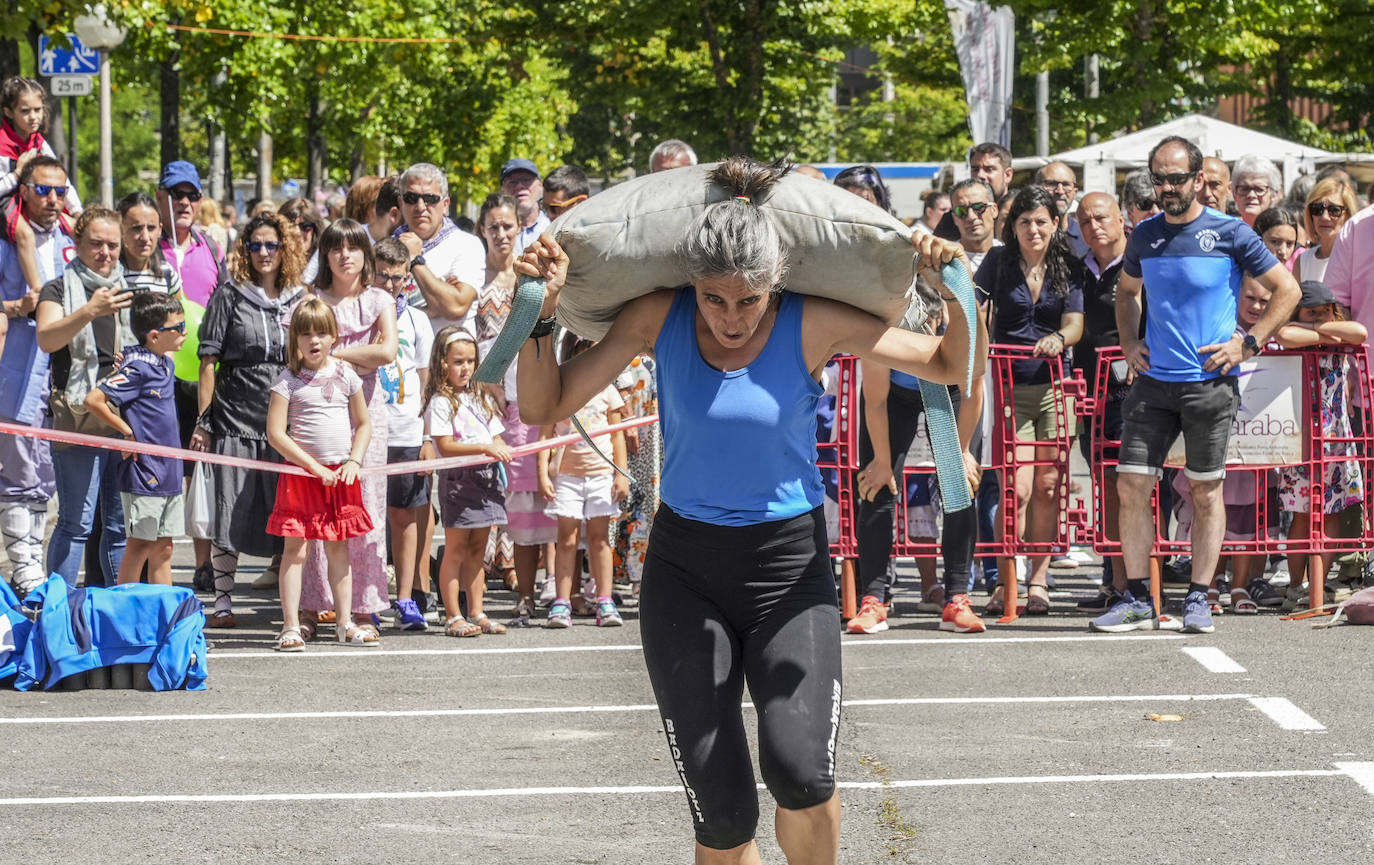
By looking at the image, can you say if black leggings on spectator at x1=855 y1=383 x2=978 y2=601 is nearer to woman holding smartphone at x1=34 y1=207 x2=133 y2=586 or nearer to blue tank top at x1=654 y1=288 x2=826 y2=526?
woman holding smartphone at x1=34 y1=207 x2=133 y2=586

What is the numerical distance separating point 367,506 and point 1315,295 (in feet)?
16.5

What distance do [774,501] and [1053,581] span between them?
274 inches

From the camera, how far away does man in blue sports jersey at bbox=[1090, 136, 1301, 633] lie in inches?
351

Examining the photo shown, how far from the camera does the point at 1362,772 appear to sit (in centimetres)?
645

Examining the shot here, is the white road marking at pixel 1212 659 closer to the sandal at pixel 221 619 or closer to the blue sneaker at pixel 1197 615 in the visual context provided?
the blue sneaker at pixel 1197 615

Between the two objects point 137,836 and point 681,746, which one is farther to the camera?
point 137,836

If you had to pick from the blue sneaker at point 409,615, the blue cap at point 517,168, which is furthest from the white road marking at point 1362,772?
the blue cap at point 517,168

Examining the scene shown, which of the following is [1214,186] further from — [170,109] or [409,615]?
[170,109]

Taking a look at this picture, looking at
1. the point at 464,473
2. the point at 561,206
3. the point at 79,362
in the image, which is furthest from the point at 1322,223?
the point at 79,362

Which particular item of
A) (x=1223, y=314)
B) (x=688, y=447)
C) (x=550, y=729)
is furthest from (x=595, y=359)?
(x=1223, y=314)

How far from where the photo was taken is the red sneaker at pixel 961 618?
941 cm

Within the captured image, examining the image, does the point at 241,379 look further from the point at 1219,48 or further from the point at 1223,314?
the point at 1219,48

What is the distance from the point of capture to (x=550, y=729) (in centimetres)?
736

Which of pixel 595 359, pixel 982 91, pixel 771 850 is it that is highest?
pixel 982 91
